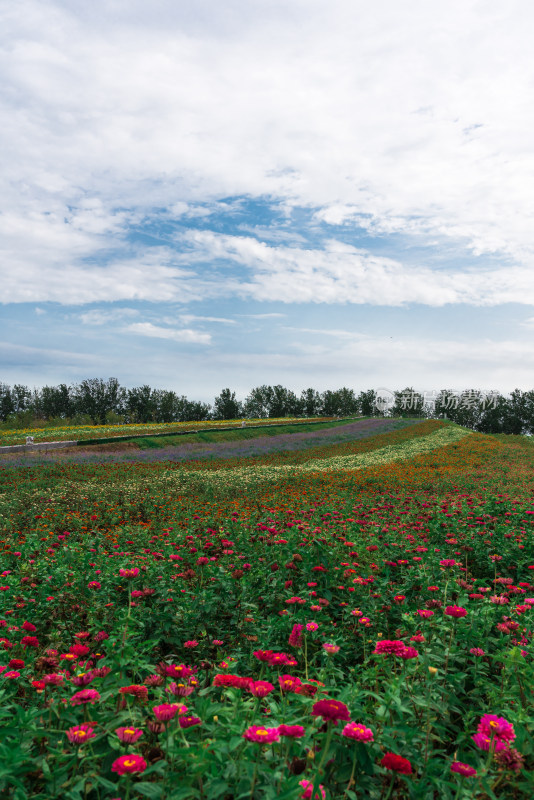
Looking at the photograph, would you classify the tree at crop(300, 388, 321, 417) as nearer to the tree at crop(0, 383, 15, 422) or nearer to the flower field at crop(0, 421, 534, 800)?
the tree at crop(0, 383, 15, 422)

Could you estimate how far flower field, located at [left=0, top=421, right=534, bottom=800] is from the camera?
1677mm

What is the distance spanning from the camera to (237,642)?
379 centimetres

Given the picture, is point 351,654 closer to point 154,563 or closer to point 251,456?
point 154,563

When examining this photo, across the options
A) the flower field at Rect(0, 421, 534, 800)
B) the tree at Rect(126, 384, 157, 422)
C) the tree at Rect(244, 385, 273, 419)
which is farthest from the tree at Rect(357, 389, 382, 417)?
the flower field at Rect(0, 421, 534, 800)

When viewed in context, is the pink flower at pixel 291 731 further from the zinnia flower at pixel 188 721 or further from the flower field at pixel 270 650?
the zinnia flower at pixel 188 721

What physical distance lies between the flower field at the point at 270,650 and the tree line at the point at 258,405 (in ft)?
198

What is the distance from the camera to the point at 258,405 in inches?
3442

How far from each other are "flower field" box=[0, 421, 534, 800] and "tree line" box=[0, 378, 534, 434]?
60.3m

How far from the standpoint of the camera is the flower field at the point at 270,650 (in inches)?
66.0

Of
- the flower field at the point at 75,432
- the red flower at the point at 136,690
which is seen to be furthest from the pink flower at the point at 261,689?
the flower field at the point at 75,432

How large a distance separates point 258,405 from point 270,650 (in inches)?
3349

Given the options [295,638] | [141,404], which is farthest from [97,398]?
[295,638]

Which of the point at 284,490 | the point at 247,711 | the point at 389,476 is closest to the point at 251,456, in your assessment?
the point at 389,476

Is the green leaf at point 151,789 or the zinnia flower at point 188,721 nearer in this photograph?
the green leaf at point 151,789
